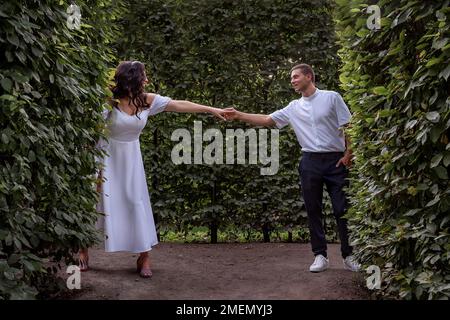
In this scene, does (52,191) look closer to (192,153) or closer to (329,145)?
(329,145)

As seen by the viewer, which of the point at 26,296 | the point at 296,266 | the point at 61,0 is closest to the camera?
the point at 26,296

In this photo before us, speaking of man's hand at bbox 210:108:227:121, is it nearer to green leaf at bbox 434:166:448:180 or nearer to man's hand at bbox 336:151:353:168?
man's hand at bbox 336:151:353:168

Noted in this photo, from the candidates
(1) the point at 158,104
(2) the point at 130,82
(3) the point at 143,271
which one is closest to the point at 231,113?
(1) the point at 158,104

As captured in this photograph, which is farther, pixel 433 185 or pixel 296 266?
pixel 296 266

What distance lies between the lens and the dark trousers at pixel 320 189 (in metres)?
6.21

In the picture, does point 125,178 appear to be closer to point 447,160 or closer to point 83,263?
point 83,263

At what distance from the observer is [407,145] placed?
4.18 meters

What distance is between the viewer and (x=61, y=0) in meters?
4.43

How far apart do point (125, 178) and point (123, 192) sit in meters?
0.14

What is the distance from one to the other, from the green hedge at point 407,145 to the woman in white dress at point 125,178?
7.20 ft

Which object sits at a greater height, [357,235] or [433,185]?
[433,185]

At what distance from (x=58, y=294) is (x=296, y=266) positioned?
277 centimetres

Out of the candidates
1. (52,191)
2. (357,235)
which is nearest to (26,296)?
(52,191)

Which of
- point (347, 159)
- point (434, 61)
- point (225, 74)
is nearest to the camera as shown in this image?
point (434, 61)
